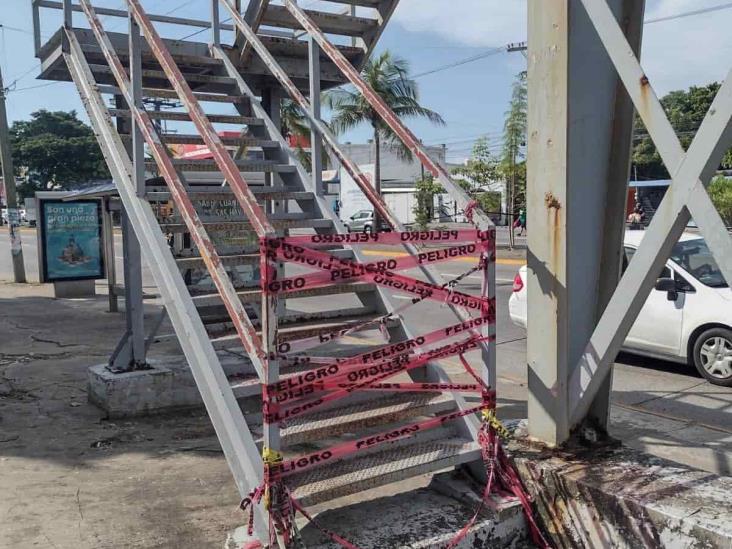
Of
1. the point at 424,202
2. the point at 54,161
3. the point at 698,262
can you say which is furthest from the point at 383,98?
the point at 54,161

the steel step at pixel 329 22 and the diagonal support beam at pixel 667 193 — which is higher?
the steel step at pixel 329 22

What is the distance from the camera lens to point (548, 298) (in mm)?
3582

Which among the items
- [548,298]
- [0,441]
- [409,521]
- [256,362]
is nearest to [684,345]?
[548,298]

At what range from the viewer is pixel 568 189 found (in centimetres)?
350

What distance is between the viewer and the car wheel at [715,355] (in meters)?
7.48

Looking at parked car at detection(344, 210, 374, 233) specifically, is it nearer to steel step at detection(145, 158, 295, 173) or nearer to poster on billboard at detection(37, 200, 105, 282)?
poster on billboard at detection(37, 200, 105, 282)

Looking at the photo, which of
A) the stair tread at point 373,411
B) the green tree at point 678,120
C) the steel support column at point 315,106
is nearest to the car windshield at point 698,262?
the steel support column at point 315,106

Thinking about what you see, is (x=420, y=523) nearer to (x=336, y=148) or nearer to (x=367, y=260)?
(x=367, y=260)

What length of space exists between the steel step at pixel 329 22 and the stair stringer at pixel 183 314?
72.0 inches

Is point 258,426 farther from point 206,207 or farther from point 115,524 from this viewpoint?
point 206,207

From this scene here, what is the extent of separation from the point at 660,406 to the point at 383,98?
2315cm

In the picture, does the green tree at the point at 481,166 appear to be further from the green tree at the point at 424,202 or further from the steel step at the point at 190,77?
the steel step at the point at 190,77

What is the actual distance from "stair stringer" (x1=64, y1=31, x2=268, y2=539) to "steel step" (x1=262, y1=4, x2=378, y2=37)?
183cm

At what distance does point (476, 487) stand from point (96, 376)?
4215 millimetres
